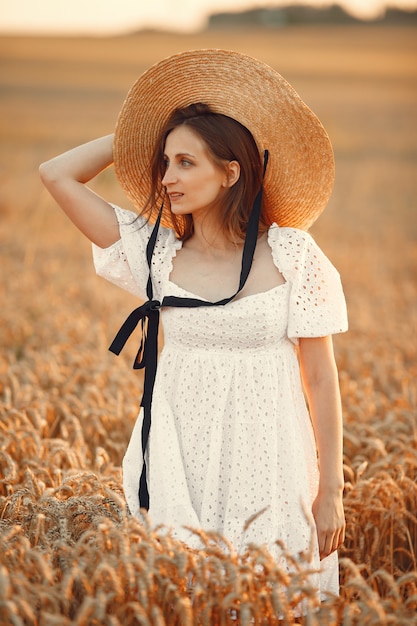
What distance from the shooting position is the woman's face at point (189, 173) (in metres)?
2.83

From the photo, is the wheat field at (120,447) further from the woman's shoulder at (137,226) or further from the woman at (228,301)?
the woman's shoulder at (137,226)

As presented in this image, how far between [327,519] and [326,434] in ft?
0.93

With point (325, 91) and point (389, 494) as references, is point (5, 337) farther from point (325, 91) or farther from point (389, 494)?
point (325, 91)

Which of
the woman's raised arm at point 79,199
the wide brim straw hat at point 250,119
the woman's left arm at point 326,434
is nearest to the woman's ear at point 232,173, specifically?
the wide brim straw hat at point 250,119

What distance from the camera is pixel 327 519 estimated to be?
2756 mm

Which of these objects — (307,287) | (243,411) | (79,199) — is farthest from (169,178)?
(243,411)

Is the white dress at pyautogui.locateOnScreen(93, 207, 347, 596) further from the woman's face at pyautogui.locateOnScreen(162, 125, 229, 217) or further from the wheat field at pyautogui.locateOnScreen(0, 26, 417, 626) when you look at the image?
the woman's face at pyautogui.locateOnScreen(162, 125, 229, 217)

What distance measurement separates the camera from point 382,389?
18.3ft

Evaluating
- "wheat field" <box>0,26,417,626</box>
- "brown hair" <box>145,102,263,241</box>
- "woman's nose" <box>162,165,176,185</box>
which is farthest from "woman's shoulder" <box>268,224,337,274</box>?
"wheat field" <box>0,26,417,626</box>

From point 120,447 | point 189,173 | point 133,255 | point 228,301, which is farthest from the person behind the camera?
point 120,447

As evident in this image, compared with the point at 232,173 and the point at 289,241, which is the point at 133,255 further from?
the point at 289,241

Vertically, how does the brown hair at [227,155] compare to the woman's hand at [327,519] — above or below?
above

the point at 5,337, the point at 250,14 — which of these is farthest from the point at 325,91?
the point at 5,337

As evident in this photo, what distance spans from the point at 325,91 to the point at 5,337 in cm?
3851
